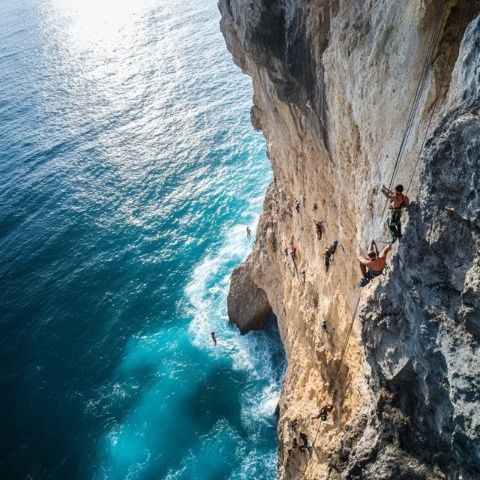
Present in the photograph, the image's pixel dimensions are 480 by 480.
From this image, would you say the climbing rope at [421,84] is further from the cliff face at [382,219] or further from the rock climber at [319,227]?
the rock climber at [319,227]

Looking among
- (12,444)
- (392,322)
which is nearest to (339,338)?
(392,322)

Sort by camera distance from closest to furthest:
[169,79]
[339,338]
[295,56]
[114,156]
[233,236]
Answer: [295,56]
[339,338]
[233,236]
[114,156]
[169,79]

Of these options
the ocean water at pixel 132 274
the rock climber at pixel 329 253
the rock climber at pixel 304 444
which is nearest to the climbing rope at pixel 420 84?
the rock climber at pixel 329 253

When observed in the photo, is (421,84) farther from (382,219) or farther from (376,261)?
(376,261)

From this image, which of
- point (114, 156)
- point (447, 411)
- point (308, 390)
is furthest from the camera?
point (114, 156)

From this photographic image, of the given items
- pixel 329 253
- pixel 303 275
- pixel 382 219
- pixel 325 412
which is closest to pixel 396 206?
pixel 382 219

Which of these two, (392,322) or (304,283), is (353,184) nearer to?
(392,322)
